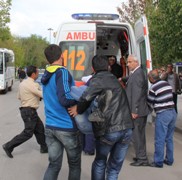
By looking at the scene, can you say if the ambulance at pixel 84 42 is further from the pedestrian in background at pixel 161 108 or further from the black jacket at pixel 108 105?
the black jacket at pixel 108 105

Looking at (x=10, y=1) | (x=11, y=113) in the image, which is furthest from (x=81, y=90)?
(x=10, y=1)

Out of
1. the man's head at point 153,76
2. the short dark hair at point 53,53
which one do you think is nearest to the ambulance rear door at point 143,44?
the man's head at point 153,76

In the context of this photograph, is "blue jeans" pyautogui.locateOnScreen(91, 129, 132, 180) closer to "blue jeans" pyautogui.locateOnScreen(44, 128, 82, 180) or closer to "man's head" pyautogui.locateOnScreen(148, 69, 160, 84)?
"blue jeans" pyautogui.locateOnScreen(44, 128, 82, 180)

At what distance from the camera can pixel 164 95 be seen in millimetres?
6156

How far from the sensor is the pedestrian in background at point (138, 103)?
623cm

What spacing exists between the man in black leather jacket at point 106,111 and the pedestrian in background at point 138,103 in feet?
6.64

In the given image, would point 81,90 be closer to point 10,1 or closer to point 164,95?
point 164,95

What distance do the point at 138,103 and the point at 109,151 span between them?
6.95 ft

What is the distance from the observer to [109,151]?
425cm

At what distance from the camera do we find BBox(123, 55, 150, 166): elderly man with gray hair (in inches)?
245

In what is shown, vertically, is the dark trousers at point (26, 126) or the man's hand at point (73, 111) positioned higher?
the man's hand at point (73, 111)

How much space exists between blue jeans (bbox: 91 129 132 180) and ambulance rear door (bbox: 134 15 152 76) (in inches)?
107

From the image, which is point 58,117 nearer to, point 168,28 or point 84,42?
point 84,42

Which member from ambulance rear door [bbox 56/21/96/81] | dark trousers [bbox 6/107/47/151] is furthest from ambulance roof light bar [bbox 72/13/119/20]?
dark trousers [bbox 6/107/47/151]
